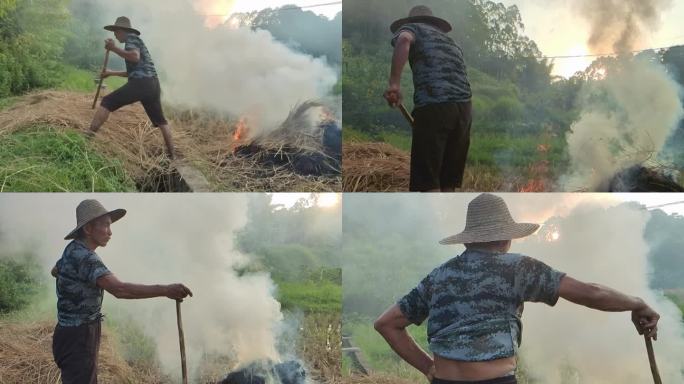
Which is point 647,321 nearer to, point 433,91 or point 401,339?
point 401,339

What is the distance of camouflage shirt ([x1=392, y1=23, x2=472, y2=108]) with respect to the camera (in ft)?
17.3

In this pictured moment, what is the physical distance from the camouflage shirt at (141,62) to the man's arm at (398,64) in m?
1.81

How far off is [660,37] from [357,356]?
3111mm

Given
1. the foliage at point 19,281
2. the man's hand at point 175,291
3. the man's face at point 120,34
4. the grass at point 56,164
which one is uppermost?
the man's face at point 120,34

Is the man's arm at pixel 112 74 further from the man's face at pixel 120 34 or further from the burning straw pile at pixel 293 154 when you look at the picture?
the burning straw pile at pixel 293 154

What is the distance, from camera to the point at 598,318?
519cm

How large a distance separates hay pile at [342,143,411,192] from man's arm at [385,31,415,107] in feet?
1.19

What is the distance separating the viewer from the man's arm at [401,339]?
4.06m

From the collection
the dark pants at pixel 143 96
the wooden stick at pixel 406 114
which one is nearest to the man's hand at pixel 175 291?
the dark pants at pixel 143 96

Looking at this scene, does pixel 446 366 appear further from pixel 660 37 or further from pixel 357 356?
pixel 660 37

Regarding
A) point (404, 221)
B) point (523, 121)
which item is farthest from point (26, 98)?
point (523, 121)

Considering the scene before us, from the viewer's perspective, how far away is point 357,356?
5.45 meters

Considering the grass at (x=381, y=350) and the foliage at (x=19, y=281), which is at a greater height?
the foliage at (x=19, y=281)

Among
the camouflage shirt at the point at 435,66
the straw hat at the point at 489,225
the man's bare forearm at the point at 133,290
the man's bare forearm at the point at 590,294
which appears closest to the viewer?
the man's bare forearm at the point at 590,294
